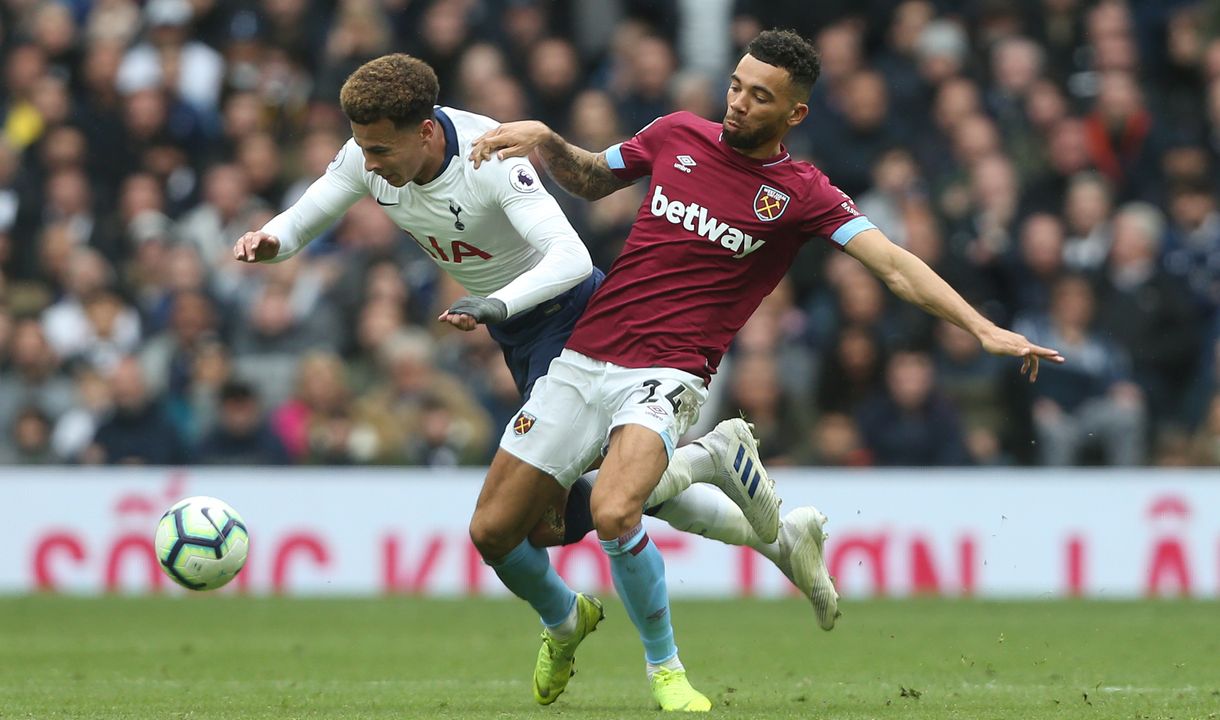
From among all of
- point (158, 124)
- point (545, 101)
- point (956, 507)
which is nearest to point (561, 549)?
point (956, 507)

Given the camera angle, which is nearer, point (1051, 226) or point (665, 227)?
point (665, 227)

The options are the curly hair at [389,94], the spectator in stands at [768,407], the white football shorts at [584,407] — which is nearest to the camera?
the curly hair at [389,94]

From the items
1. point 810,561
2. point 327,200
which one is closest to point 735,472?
point 810,561

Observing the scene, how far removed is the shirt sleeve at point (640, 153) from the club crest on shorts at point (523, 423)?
3.71 ft

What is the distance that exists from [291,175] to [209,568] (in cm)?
912

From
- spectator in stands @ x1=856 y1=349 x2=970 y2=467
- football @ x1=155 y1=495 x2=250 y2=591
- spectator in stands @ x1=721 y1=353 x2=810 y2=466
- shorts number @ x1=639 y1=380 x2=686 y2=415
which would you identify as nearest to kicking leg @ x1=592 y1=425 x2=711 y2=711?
shorts number @ x1=639 y1=380 x2=686 y2=415

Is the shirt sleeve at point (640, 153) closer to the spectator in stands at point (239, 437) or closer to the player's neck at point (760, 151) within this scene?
the player's neck at point (760, 151)

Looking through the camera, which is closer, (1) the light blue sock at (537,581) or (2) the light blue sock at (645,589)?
(2) the light blue sock at (645,589)

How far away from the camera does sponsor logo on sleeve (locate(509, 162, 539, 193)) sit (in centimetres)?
801

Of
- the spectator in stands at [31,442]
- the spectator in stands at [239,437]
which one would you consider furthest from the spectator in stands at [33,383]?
the spectator in stands at [239,437]

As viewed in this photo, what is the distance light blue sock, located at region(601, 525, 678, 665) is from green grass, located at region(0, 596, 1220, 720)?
0.32m

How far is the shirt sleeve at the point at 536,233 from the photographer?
7.69m

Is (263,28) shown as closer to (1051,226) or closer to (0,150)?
(0,150)

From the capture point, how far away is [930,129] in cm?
1588
